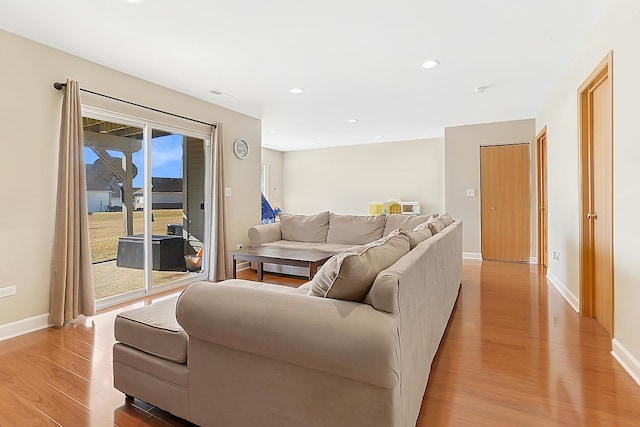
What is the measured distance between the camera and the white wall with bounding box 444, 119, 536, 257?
569 cm

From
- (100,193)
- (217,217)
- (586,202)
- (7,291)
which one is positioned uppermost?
(100,193)

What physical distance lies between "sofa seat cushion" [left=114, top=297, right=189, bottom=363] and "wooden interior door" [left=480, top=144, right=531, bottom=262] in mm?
5492

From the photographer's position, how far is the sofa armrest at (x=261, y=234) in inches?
195

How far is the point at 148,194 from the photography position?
12.7 ft

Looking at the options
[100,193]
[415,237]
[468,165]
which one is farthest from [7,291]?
[468,165]

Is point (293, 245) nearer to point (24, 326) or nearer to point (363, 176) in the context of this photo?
point (24, 326)

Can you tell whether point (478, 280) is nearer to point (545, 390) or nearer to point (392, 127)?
point (545, 390)

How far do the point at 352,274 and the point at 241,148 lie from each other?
4.27 meters

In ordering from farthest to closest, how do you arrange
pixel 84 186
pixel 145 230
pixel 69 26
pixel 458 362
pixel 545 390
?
pixel 145 230 → pixel 84 186 → pixel 69 26 → pixel 458 362 → pixel 545 390

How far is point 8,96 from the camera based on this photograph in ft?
8.71

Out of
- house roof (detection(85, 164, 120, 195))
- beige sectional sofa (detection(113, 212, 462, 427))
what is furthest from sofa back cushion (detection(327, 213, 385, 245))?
beige sectional sofa (detection(113, 212, 462, 427))

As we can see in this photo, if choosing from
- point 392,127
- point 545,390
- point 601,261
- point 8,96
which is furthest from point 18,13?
point 392,127

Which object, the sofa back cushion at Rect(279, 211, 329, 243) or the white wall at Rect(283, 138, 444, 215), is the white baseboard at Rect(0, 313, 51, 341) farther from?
the white wall at Rect(283, 138, 444, 215)

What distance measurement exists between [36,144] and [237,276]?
2.70 metres
